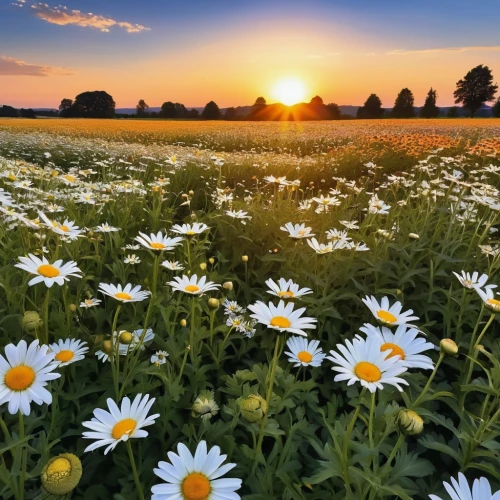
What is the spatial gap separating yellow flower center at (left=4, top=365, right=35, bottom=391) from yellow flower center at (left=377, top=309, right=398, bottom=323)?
91 cm

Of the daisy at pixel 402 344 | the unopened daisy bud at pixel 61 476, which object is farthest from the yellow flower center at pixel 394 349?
the unopened daisy bud at pixel 61 476

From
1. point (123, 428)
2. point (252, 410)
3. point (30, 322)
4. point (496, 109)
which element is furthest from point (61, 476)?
point (496, 109)

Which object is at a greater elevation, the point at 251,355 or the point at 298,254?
the point at 298,254

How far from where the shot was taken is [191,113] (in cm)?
4650

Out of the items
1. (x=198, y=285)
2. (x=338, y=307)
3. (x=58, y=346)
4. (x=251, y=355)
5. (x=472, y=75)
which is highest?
(x=472, y=75)

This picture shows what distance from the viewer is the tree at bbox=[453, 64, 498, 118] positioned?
159ft

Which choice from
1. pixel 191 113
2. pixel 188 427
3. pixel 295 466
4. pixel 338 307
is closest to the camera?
pixel 295 466

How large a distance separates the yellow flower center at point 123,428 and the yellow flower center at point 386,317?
2.32 ft

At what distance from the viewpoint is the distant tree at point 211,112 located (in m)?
45.2

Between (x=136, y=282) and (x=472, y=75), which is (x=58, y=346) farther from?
(x=472, y=75)

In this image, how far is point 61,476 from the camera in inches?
30.5

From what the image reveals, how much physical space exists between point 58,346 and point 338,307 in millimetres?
1375

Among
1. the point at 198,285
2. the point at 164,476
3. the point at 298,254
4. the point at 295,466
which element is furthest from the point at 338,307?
the point at 164,476

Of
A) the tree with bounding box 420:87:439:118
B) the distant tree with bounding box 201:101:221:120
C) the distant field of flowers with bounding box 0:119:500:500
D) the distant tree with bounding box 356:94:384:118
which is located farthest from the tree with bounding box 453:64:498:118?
the distant field of flowers with bounding box 0:119:500:500
